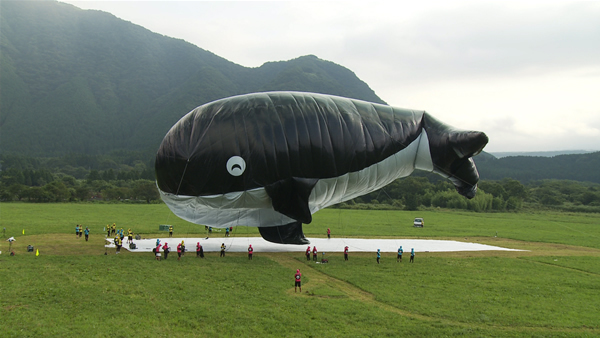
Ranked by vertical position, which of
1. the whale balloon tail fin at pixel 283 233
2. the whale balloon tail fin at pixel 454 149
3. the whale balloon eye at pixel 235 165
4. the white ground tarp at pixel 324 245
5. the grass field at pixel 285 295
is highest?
the whale balloon tail fin at pixel 454 149

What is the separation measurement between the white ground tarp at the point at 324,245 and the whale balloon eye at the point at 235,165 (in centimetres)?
847

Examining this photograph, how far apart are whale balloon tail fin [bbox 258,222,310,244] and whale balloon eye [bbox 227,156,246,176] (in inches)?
285

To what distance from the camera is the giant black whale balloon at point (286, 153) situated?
2241 centimetres

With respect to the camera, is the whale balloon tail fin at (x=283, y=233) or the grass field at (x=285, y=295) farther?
the whale balloon tail fin at (x=283, y=233)

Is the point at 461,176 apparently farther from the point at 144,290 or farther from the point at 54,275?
the point at 54,275

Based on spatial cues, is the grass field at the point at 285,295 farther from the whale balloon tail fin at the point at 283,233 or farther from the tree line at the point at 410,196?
the tree line at the point at 410,196

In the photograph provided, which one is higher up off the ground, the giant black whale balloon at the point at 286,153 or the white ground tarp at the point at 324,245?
the giant black whale balloon at the point at 286,153

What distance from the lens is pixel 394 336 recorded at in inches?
570

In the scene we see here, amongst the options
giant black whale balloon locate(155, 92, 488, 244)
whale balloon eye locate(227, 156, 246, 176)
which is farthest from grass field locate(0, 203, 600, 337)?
whale balloon eye locate(227, 156, 246, 176)

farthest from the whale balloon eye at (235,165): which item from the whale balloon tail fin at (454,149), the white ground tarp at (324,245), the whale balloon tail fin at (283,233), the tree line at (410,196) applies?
the tree line at (410,196)

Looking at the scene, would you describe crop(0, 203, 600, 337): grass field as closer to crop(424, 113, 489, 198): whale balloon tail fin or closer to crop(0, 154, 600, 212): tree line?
crop(424, 113, 489, 198): whale balloon tail fin

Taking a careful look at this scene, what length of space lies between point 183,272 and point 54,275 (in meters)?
5.91

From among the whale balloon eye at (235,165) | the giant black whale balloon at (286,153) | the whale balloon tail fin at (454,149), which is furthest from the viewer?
the whale balloon tail fin at (454,149)

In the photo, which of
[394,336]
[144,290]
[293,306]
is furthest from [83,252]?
[394,336]
